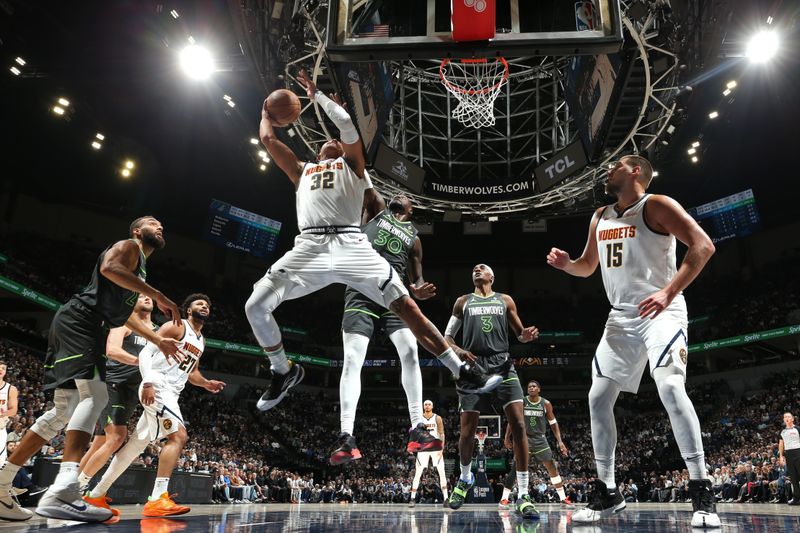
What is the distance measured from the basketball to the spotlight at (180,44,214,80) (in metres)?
12.6

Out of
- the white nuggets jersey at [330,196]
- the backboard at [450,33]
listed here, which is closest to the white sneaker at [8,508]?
the white nuggets jersey at [330,196]

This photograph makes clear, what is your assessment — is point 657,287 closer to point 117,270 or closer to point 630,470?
point 117,270

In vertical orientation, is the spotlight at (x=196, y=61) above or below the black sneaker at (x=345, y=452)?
above

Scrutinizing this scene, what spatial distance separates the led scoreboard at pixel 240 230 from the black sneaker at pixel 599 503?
25.8m

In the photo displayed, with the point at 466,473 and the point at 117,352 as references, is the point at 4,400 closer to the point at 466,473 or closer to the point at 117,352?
the point at 117,352

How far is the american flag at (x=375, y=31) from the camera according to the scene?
6.24 m

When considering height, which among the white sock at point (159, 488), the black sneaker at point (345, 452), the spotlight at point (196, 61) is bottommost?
the white sock at point (159, 488)

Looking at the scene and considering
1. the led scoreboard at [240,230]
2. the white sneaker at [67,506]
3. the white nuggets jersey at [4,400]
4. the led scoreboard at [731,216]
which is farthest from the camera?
the led scoreboard at [240,230]

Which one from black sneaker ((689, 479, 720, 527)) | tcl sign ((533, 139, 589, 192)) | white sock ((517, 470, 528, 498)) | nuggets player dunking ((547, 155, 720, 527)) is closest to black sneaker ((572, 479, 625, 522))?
nuggets player dunking ((547, 155, 720, 527))

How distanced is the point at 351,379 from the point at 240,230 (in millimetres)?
24897

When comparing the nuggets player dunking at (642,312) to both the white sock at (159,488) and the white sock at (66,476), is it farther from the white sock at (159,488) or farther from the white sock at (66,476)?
the white sock at (159,488)

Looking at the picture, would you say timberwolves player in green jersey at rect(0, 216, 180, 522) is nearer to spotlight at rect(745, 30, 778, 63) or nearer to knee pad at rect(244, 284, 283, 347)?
knee pad at rect(244, 284, 283, 347)

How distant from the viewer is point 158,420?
580cm

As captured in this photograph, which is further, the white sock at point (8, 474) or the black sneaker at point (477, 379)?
the black sneaker at point (477, 379)
